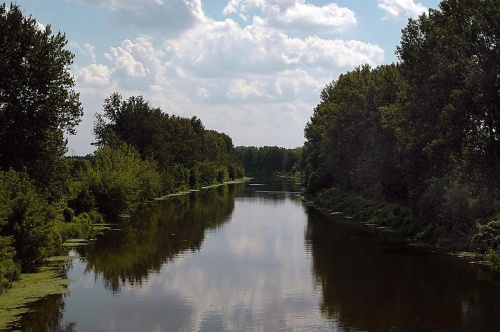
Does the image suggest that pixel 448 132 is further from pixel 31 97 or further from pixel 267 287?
pixel 31 97

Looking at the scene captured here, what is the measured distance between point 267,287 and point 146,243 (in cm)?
1678

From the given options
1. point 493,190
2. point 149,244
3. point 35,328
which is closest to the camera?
point 35,328

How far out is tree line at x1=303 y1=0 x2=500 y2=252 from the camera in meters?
35.0

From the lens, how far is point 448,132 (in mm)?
36562

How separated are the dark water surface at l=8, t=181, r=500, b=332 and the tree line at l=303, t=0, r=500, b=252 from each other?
3461 millimetres

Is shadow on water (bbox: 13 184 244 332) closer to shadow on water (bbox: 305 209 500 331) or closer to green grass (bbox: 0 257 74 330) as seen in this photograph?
green grass (bbox: 0 257 74 330)

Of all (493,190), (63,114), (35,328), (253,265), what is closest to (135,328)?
(35,328)

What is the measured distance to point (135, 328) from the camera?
1964 centimetres

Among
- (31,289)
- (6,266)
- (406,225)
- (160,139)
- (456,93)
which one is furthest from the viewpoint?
(160,139)

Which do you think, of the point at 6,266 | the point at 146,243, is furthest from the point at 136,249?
the point at 6,266

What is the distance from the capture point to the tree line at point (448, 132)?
115ft

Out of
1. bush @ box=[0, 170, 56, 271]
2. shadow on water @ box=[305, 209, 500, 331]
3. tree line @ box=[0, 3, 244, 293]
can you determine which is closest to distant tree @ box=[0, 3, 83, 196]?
tree line @ box=[0, 3, 244, 293]

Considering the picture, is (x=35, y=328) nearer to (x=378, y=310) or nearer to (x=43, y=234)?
(x=43, y=234)

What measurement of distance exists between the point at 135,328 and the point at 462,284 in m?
16.5
